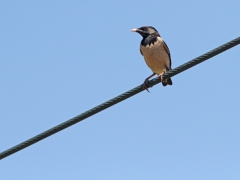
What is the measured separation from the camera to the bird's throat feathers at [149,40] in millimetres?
11914

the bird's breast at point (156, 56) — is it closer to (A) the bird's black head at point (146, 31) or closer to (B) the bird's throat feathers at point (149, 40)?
(B) the bird's throat feathers at point (149, 40)

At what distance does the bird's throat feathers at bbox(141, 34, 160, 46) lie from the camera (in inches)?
469

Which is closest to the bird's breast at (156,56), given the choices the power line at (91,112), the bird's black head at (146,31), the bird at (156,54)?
the bird at (156,54)

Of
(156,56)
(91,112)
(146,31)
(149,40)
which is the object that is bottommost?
(91,112)

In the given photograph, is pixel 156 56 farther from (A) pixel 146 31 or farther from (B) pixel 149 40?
(A) pixel 146 31

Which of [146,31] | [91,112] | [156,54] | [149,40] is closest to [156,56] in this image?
[156,54]

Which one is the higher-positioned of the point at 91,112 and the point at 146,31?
the point at 146,31

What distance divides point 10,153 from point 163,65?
18.9 feet

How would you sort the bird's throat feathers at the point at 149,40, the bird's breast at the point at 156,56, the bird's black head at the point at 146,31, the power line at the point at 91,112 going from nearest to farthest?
the power line at the point at 91,112, the bird's breast at the point at 156,56, the bird's throat feathers at the point at 149,40, the bird's black head at the point at 146,31

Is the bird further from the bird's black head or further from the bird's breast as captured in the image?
the bird's black head

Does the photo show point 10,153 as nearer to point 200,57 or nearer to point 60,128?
point 60,128

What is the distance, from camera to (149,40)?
1203 centimetres

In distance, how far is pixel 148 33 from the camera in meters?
12.4

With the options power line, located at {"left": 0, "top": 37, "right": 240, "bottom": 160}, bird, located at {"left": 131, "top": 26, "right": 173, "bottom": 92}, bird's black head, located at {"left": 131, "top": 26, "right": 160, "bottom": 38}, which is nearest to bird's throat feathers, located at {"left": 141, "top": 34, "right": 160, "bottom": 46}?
bird, located at {"left": 131, "top": 26, "right": 173, "bottom": 92}
